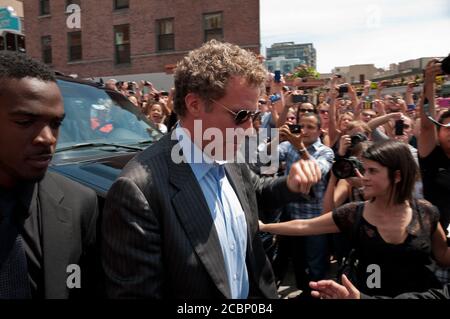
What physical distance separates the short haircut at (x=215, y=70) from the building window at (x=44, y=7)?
24.6 m

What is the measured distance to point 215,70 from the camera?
161 cm

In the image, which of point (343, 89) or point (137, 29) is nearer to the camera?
point (343, 89)

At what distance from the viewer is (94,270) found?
1.75 meters

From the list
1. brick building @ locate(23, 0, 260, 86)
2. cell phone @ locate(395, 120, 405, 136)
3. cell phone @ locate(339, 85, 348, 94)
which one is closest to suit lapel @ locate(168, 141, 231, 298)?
cell phone @ locate(395, 120, 405, 136)

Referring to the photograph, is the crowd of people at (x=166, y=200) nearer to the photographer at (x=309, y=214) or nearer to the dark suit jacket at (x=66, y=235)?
the dark suit jacket at (x=66, y=235)

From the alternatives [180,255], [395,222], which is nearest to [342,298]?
[180,255]

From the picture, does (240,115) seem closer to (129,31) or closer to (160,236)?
(160,236)

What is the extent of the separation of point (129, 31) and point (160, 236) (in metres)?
21.8

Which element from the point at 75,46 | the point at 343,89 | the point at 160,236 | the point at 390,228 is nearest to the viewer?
the point at 160,236

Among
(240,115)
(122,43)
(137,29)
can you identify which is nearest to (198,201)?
(240,115)

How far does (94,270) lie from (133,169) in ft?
1.78

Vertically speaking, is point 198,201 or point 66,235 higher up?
point 198,201

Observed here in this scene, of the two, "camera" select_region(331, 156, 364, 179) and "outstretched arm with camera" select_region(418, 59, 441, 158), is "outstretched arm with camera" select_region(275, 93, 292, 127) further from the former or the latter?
"camera" select_region(331, 156, 364, 179)

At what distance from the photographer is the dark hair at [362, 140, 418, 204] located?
265cm
